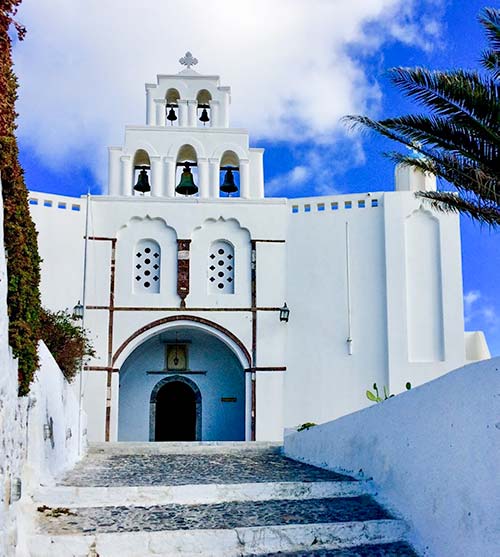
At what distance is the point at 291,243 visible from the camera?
19.2 metres

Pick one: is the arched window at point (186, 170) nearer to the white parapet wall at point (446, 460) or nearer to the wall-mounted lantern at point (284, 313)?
the wall-mounted lantern at point (284, 313)

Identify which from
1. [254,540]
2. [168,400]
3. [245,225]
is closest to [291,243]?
[245,225]

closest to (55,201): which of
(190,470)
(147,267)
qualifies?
(147,267)

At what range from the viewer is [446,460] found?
5605 millimetres

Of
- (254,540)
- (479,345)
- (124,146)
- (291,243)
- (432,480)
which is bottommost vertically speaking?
(254,540)

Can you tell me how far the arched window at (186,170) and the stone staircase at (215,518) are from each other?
37.7 ft

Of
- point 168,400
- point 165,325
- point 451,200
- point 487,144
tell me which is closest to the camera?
point 487,144

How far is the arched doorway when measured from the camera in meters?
19.8

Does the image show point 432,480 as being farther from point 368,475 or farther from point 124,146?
point 124,146

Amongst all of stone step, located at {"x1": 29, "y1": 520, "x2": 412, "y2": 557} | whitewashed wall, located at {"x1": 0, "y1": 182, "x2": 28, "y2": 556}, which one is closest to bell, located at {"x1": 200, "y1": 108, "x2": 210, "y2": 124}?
whitewashed wall, located at {"x1": 0, "y1": 182, "x2": 28, "y2": 556}

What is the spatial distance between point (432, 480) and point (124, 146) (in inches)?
601

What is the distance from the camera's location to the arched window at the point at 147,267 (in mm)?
18859

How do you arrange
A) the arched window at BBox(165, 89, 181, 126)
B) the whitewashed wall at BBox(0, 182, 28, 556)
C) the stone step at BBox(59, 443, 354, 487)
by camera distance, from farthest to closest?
the arched window at BBox(165, 89, 181, 126)
the stone step at BBox(59, 443, 354, 487)
the whitewashed wall at BBox(0, 182, 28, 556)

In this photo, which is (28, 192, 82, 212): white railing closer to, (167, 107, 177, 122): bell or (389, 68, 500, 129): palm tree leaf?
(167, 107, 177, 122): bell
